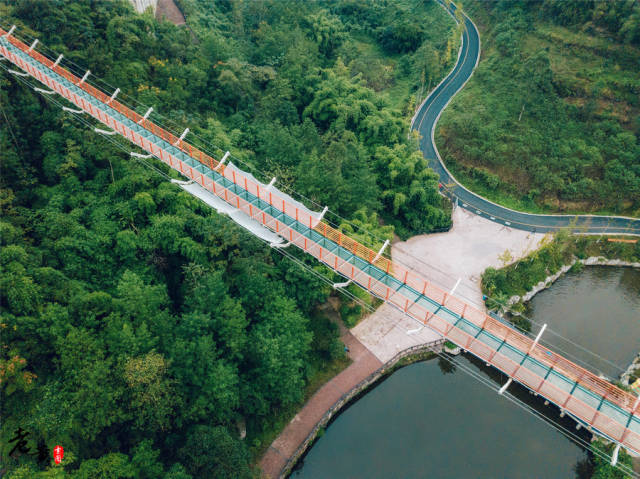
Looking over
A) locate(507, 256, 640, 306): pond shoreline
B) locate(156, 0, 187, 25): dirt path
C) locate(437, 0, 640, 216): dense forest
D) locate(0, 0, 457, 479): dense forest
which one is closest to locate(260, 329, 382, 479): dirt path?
locate(0, 0, 457, 479): dense forest

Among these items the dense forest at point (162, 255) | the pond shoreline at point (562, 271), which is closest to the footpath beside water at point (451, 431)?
the pond shoreline at point (562, 271)

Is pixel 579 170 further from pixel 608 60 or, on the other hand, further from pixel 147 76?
pixel 147 76

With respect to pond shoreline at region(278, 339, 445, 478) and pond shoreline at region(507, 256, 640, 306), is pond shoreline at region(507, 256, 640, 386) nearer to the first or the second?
pond shoreline at region(507, 256, 640, 306)

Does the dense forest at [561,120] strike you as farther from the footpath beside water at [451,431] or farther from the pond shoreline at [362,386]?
the pond shoreline at [362,386]

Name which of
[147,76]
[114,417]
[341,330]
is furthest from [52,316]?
[147,76]

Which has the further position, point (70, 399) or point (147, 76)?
point (147, 76)

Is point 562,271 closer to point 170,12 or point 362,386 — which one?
point 362,386
